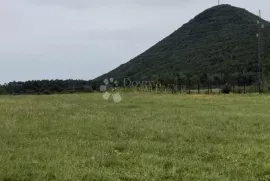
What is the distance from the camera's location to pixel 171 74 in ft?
215

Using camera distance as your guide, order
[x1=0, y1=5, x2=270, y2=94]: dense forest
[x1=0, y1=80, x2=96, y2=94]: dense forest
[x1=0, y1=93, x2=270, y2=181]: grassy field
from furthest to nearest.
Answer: [x1=0, y1=5, x2=270, y2=94]: dense forest, [x1=0, y1=80, x2=96, y2=94]: dense forest, [x1=0, y1=93, x2=270, y2=181]: grassy field

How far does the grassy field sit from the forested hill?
4340cm

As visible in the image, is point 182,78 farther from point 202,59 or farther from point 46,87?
point 46,87

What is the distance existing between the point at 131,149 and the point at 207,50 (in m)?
64.4

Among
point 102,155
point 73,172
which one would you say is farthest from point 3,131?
point 73,172

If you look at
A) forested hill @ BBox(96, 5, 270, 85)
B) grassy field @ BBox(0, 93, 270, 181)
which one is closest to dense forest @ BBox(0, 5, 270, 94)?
forested hill @ BBox(96, 5, 270, 85)

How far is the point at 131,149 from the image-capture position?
10492 mm

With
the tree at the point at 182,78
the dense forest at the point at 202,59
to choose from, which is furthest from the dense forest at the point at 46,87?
the tree at the point at 182,78

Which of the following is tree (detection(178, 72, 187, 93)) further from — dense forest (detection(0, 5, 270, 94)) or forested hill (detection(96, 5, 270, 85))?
forested hill (detection(96, 5, 270, 85))

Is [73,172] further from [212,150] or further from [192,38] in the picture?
[192,38]

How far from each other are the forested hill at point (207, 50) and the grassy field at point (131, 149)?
1708 inches

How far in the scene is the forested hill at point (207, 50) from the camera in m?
64.7

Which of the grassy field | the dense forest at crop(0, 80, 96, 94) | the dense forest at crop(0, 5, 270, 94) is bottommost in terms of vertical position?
the grassy field

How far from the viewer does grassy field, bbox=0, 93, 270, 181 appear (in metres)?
8.05
